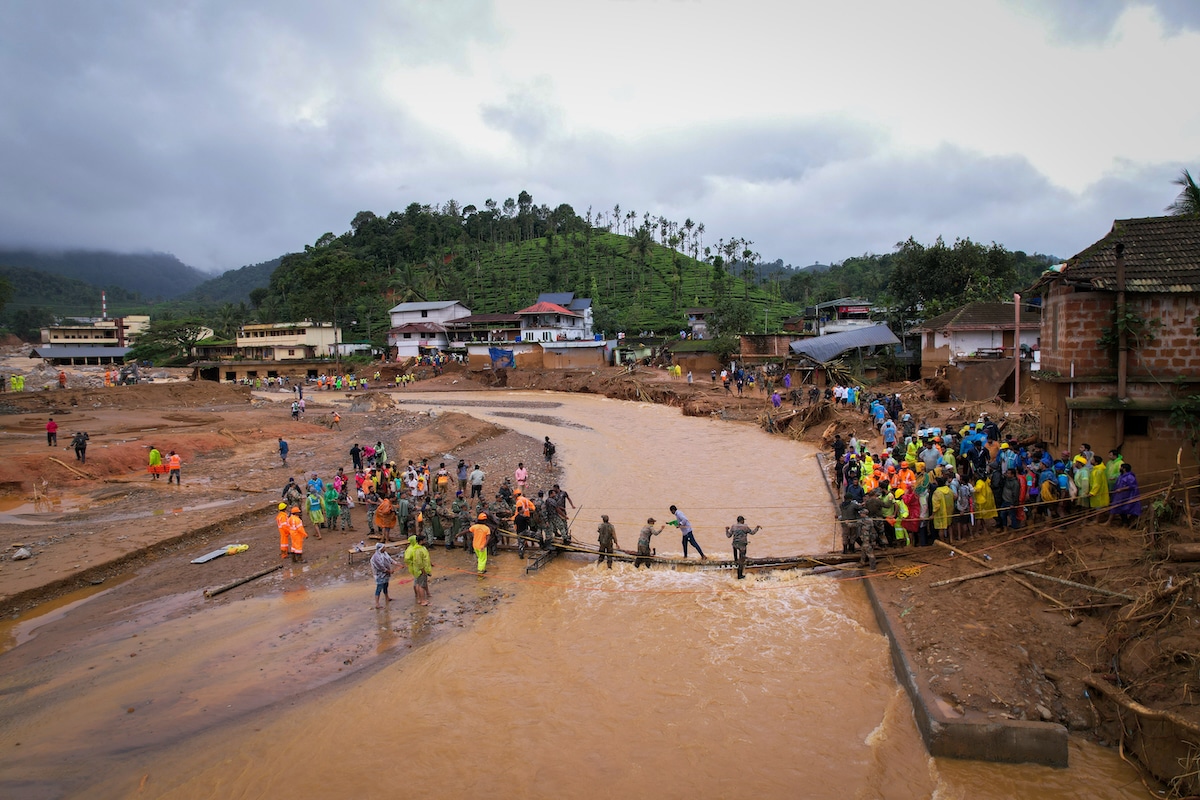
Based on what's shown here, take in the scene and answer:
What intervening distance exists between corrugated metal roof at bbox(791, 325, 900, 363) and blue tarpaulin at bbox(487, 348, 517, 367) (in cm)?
3005

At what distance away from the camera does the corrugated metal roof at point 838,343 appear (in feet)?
132

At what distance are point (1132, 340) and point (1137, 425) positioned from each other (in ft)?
5.61

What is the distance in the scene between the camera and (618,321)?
264 ft

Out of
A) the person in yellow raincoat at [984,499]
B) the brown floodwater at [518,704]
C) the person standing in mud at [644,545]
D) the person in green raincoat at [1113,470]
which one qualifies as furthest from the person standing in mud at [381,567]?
the person in green raincoat at [1113,470]

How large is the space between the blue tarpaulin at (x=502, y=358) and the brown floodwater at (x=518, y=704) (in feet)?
163

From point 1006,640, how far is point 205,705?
11.9m

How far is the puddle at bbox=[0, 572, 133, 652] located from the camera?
12.4 metres

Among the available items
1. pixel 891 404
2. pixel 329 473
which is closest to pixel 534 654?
pixel 329 473

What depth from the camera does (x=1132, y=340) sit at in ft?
43.0

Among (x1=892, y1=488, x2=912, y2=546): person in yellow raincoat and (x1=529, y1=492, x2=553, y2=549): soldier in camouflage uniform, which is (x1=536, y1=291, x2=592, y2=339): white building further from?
(x1=892, y1=488, x2=912, y2=546): person in yellow raincoat

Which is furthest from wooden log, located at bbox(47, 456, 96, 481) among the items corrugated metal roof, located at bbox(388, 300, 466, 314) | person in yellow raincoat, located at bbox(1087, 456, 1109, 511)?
corrugated metal roof, located at bbox(388, 300, 466, 314)

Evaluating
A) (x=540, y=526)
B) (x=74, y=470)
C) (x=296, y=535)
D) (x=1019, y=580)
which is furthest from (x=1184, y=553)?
(x=74, y=470)

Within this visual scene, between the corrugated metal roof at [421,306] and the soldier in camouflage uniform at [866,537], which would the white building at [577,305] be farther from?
the soldier in camouflage uniform at [866,537]

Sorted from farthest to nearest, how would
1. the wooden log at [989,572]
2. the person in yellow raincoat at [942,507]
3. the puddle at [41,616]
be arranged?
the person in yellow raincoat at [942,507] → the puddle at [41,616] → the wooden log at [989,572]
